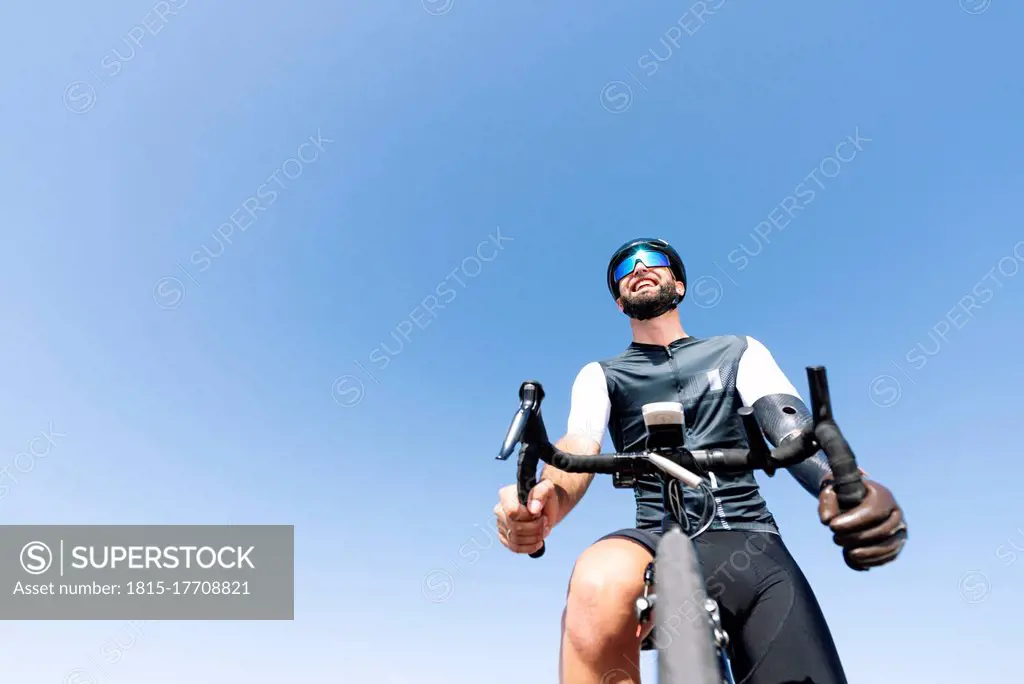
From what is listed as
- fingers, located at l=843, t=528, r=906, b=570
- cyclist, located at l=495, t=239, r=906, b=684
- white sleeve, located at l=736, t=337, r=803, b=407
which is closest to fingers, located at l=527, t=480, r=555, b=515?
cyclist, located at l=495, t=239, r=906, b=684

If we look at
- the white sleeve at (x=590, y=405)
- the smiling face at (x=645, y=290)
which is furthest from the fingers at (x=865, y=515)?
the smiling face at (x=645, y=290)

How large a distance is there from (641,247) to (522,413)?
200 centimetres

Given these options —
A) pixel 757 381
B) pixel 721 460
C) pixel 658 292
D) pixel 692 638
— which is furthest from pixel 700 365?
pixel 692 638

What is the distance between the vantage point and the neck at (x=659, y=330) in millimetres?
3395

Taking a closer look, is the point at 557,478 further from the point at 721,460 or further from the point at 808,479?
the point at 808,479

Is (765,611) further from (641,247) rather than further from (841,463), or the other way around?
(641,247)

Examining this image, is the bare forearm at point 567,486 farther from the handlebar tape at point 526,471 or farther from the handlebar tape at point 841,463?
the handlebar tape at point 841,463

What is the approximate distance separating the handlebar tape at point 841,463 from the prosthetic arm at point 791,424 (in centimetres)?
52

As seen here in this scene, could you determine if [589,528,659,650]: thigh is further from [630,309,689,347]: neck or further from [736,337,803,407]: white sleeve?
[630,309,689,347]: neck

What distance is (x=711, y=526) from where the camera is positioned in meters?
2.68

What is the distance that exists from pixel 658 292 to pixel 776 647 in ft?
5.97

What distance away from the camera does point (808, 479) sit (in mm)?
2398

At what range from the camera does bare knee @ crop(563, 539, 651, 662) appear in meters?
2.16

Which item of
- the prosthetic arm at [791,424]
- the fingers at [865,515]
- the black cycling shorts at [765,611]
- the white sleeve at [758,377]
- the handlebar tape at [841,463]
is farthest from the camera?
the white sleeve at [758,377]
